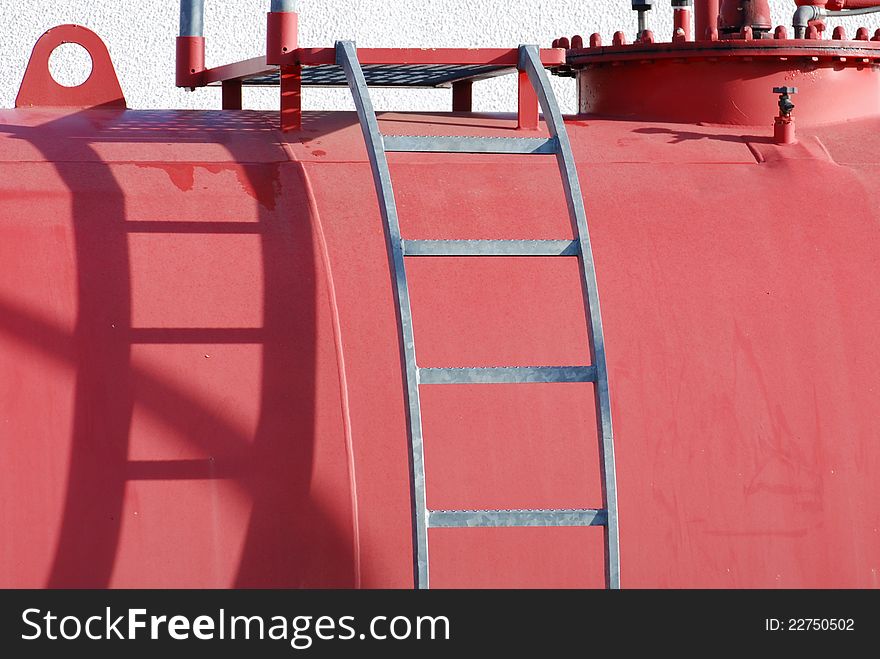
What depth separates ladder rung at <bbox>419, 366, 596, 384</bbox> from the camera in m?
2.84

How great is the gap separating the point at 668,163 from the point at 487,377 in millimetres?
1152

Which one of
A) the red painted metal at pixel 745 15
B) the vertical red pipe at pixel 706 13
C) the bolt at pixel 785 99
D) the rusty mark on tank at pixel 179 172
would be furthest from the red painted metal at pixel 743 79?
the rusty mark on tank at pixel 179 172

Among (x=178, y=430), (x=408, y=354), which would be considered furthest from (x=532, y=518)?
(x=178, y=430)

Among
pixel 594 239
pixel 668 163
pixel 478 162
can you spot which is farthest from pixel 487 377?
pixel 668 163

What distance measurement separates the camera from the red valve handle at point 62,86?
160 inches

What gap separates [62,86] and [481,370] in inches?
84.9

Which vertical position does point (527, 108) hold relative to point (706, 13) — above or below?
below

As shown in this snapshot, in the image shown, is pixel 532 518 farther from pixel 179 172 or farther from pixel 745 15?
pixel 745 15

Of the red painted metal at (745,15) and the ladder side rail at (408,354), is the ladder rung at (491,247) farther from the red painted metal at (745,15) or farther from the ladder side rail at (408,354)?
the red painted metal at (745,15)

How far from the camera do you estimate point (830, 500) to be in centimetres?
320

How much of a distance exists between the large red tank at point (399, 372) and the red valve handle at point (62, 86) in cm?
64

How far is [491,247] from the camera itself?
2.93 meters
